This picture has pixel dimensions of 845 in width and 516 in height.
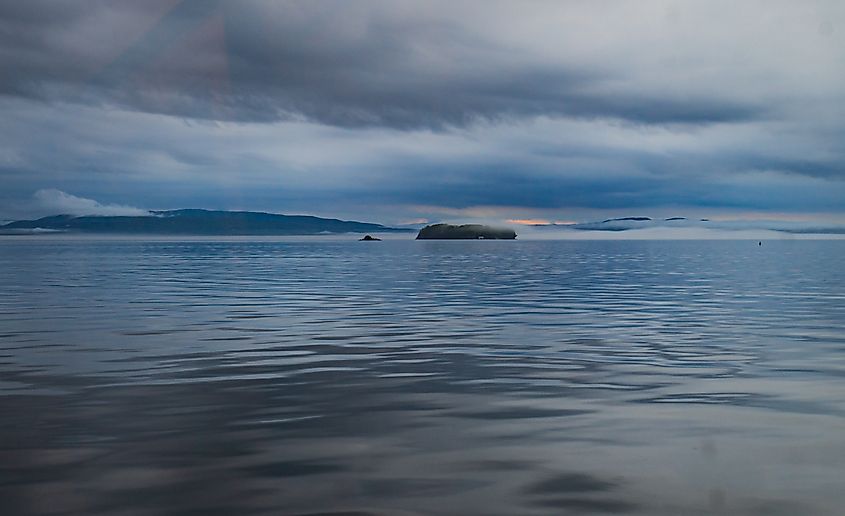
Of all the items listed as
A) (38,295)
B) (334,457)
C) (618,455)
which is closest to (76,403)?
(334,457)

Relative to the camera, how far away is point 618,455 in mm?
12789

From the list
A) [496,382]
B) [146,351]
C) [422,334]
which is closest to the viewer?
[496,382]

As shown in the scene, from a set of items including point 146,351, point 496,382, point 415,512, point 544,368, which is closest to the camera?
point 415,512

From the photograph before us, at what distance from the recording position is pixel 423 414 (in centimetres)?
1577

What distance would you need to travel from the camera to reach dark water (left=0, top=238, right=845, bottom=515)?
10.9 m

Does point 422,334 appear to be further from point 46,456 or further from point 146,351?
point 46,456

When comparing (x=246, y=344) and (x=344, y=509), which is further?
(x=246, y=344)

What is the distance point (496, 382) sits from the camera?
63.0 feet

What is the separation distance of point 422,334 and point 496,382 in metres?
9.75

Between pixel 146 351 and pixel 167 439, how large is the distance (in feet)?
37.5

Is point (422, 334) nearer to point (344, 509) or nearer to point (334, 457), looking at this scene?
point (334, 457)

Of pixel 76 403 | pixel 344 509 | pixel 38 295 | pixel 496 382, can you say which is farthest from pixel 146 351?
pixel 38 295

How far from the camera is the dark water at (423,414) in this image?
10.9 metres

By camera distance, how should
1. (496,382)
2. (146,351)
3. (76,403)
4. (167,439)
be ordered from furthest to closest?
(146,351) → (496,382) → (76,403) → (167,439)
